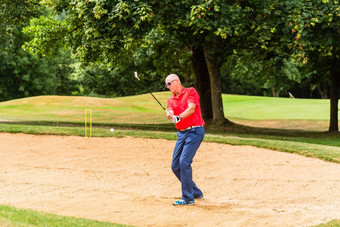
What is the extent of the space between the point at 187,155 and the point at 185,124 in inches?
20.9

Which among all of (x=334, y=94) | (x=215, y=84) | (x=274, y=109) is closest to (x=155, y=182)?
(x=215, y=84)

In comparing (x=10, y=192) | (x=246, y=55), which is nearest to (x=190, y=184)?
(x=10, y=192)

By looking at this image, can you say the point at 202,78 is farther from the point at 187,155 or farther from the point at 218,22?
the point at 187,155

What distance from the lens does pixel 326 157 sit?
45.2 ft

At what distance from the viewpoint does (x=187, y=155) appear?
898 cm

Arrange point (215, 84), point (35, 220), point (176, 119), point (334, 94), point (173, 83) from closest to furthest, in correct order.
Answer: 1. point (35, 220)
2. point (176, 119)
3. point (173, 83)
4. point (215, 84)
5. point (334, 94)

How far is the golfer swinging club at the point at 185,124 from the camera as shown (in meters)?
8.79

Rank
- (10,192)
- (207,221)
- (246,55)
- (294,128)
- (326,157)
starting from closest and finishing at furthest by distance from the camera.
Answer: (207,221) < (10,192) < (326,157) < (246,55) < (294,128)

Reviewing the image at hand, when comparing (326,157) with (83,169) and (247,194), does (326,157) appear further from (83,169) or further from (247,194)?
(83,169)

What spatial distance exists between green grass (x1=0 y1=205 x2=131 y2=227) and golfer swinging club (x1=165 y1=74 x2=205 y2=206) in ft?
7.31

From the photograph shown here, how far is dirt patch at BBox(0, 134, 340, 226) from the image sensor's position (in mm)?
8406

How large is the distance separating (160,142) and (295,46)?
7.64 m

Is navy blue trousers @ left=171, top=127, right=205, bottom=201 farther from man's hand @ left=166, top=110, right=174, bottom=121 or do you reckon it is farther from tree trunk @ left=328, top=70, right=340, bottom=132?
tree trunk @ left=328, top=70, right=340, bottom=132

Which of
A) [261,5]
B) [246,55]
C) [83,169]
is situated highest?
[261,5]
